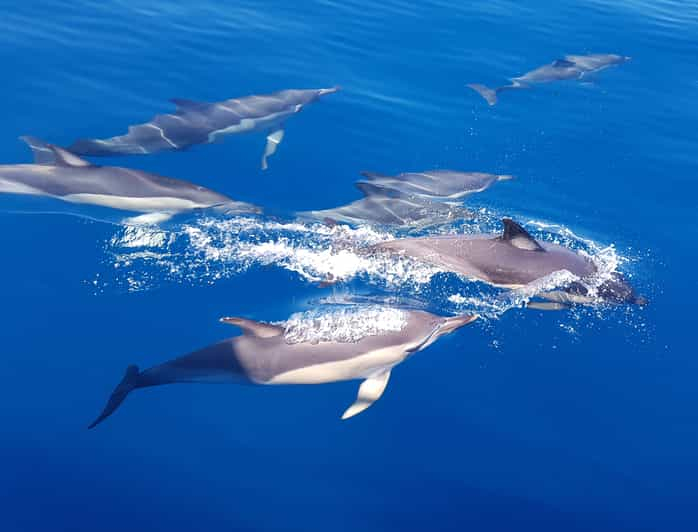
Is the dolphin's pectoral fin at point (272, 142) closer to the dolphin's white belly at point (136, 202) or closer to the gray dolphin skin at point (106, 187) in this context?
the gray dolphin skin at point (106, 187)

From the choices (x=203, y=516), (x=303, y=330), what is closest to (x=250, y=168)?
(x=303, y=330)

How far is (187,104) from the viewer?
10586 mm

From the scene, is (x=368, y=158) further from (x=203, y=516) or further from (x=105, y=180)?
(x=203, y=516)

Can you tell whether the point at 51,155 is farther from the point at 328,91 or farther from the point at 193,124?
the point at 328,91

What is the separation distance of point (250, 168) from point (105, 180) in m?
2.07

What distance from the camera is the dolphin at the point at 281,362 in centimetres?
594

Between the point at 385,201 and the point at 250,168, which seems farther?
the point at 250,168

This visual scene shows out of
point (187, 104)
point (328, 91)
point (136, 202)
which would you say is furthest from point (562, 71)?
point (136, 202)

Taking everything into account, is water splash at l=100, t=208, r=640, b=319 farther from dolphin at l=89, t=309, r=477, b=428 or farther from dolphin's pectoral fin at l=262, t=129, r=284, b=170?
dolphin's pectoral fin at l=262, t=129, r=284, b=170

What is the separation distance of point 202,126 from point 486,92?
5012mm

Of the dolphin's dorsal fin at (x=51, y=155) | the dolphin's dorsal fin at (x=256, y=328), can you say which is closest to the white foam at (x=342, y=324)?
the dolphin's dorsal fin at (x=256, y=328)

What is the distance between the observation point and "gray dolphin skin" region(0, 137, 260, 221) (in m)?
8.25

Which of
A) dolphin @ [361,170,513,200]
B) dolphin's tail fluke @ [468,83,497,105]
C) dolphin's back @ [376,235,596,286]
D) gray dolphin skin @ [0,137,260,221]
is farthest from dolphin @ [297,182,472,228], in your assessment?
dolphin's tail fluke @ [468,83,497,105]

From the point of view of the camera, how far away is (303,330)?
6.48 meters
